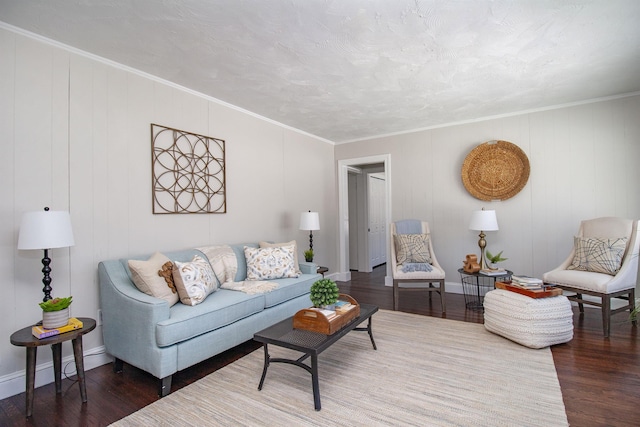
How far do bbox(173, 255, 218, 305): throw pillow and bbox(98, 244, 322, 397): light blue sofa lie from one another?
0.20ft

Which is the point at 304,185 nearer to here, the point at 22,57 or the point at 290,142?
the point at 290,142

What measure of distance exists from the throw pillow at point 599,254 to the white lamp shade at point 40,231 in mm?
4639

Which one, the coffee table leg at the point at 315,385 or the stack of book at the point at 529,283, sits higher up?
the stack of book at the point at 529,283

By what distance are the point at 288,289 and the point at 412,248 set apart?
1.91 metres

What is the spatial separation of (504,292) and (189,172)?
3.35 metres

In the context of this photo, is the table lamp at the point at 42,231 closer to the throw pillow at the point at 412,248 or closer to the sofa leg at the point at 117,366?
the sofa leg at the point at 117,366

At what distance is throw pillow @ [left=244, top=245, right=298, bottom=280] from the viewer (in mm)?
Result: 3342

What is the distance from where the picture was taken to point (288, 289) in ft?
10.4

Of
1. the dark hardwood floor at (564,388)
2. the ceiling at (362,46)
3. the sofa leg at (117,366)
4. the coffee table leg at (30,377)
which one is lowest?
the dark hardwood floor at (564,388)

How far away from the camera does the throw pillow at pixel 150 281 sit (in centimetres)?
233

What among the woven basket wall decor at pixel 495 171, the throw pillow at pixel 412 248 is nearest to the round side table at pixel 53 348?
the throw pillow at pixel 412 248

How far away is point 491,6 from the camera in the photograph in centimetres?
202

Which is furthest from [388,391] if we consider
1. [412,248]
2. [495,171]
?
[495,171]

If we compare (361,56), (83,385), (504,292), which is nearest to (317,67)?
(361,56)
